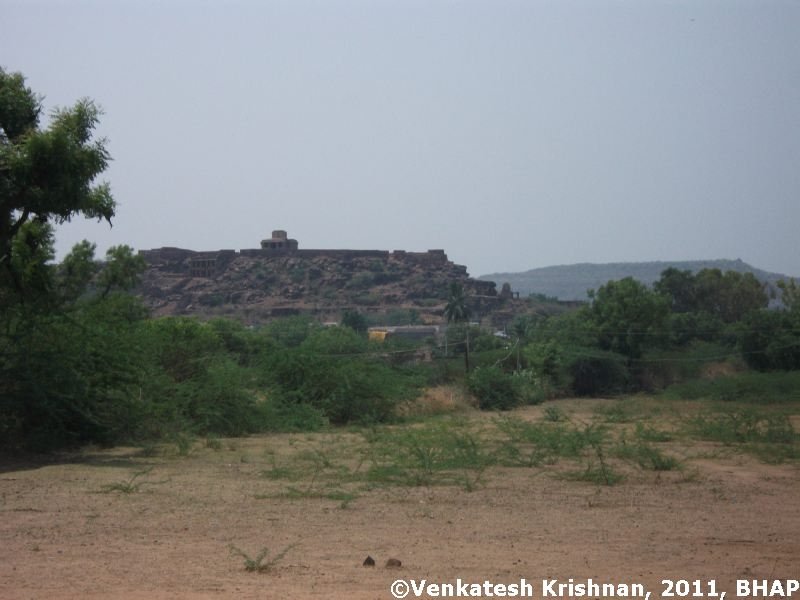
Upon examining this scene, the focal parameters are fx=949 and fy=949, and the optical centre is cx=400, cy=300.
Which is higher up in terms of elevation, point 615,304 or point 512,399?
point 615,304

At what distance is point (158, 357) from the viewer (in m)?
28.7

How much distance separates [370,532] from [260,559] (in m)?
2.66

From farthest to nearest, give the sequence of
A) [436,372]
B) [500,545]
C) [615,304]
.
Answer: [615,304]
[436,372]
[500,545]

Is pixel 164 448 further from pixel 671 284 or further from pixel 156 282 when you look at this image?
pixel 156 282

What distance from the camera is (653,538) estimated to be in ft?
38.1

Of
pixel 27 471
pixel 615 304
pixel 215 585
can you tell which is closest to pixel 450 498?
pixel 215 585

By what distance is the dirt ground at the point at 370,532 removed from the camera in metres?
9.38

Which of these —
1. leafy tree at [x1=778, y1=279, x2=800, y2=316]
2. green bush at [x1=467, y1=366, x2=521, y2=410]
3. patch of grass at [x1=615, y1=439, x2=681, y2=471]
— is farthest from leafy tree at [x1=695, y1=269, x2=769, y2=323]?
patch of grass at [x1=615, y1=439, x2=681, y2=471]

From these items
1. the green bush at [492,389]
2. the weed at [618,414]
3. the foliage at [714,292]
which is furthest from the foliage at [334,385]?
the foliage at [714,292]

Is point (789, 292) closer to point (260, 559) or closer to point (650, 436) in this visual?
point (650, 436)

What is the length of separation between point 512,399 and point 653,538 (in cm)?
3598

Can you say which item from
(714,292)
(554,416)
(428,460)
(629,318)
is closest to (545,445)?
(428,460)

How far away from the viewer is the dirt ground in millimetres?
9375

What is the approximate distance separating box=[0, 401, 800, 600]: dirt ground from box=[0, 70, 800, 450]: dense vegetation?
3.43 m
